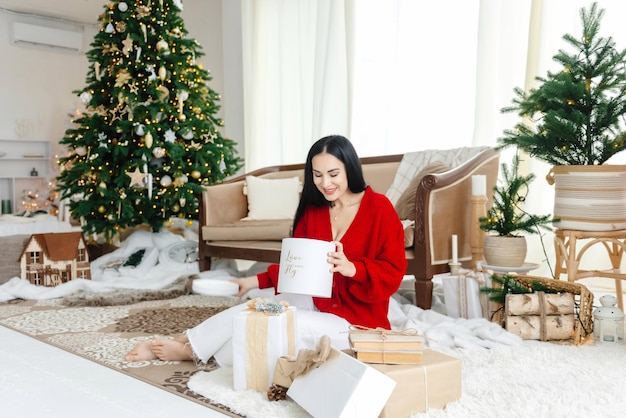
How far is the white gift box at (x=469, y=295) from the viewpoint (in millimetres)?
2553

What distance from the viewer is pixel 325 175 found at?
5.59 ft

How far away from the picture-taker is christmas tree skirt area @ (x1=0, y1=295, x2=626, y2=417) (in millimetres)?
1514

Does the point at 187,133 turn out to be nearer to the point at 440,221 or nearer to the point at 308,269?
the point at 440,221

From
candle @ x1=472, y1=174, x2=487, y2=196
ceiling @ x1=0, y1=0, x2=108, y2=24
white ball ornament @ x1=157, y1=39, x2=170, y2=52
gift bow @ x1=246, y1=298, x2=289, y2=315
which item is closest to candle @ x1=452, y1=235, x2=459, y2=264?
candle @ x1=472, y1=174, x2=487, y2=196

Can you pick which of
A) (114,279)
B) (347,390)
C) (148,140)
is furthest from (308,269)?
(148,140)

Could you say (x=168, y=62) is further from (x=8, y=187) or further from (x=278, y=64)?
(x=8, y=187)

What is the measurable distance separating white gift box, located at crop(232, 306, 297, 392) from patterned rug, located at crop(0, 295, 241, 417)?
13 centimetres

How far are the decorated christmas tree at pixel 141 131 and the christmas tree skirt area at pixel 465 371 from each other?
146 centimetres

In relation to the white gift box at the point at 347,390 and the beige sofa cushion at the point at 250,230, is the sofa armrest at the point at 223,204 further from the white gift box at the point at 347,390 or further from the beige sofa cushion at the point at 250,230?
the white gift box at the point at 347,390

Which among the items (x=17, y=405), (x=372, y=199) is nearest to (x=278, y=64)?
(x=372, y=199)

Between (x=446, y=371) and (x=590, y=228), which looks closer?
(x=446, y=371)

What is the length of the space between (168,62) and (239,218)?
1.33 metres

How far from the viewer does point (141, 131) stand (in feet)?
13.5

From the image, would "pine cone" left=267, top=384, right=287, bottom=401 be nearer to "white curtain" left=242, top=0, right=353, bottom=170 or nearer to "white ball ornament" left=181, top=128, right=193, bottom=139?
"white ball ornament" left=181, top=128, right=193, bottom=139
